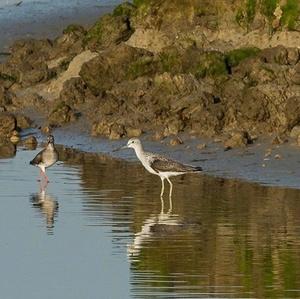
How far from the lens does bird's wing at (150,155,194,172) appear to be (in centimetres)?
2039

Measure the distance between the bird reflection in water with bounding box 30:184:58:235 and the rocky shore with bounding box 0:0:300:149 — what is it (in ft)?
10.9

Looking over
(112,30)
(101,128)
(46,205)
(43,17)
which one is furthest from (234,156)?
(43,17)

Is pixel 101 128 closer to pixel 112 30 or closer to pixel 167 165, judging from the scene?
pixel 112 30

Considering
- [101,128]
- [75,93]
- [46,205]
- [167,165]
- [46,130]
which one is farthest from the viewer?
[75,93]

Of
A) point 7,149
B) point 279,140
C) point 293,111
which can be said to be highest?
point 293,111

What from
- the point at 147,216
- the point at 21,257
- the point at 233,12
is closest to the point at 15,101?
the point at 233,12

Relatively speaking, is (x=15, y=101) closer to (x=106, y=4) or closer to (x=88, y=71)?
(x=88, y=71)

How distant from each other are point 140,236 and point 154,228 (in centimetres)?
57

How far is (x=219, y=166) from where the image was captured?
21766 mm

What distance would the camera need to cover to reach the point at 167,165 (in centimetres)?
2044

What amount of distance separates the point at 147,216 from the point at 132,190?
1951 mm

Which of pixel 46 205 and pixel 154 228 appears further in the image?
pixel 46 205

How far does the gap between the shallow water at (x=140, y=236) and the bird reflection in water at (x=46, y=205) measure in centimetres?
1

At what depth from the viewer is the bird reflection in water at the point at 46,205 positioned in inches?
718
